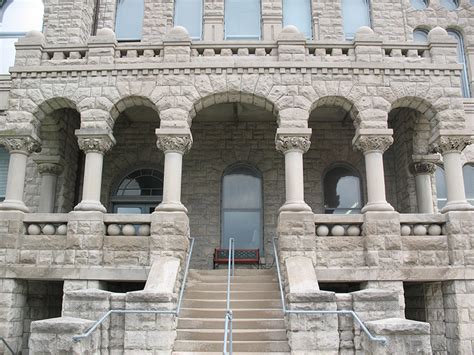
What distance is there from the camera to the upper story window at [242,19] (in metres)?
15.0

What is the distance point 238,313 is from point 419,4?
501 inches

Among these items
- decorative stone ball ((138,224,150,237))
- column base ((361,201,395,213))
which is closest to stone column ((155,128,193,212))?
decorative stone ball ((138,224,150,237))

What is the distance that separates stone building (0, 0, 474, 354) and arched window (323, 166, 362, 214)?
2.5 inches

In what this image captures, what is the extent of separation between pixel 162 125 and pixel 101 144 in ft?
5.03

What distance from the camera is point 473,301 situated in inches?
402

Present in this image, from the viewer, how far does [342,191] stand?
1466 centimetres

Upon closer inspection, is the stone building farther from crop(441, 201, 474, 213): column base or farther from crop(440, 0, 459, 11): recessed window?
crop(440, 0, 459, 11): recessed window

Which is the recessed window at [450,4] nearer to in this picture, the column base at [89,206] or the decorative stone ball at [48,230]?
the column base at [89,206]

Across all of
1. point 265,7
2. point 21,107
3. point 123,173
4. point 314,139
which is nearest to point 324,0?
point 265,7

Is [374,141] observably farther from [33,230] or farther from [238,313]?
[33,230]

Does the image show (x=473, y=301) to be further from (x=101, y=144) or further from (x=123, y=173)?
(x=123, y=173)

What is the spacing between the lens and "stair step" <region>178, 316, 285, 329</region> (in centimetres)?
882

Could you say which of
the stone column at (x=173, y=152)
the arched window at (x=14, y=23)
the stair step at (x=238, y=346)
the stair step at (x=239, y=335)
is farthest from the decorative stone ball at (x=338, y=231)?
the arched window at (x=14, y=23)

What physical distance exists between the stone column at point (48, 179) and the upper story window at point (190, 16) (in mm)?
5833
